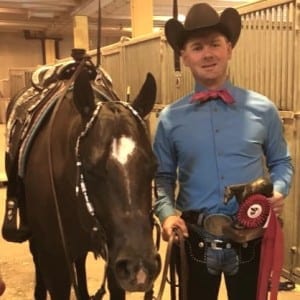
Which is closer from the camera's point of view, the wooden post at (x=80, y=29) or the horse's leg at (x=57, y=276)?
the horse's leg at (x=57, y=276)

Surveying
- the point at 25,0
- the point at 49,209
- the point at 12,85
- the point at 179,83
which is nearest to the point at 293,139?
the point at 179,83

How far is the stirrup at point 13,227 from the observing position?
2166 mm

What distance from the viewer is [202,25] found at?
59.6 inches

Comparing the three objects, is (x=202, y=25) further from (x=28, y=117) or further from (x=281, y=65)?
(x=281, y=65)

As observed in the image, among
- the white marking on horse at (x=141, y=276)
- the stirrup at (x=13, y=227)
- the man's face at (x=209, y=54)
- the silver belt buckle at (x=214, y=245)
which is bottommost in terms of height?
the stirrup at (x=13, y=227)

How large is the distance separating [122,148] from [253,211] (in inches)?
17.6

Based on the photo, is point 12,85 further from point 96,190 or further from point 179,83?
point 96,190

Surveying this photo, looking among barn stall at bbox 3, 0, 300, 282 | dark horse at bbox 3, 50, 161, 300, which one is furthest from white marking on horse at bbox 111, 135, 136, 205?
barn stall at bbox 3, 0, 300, 282

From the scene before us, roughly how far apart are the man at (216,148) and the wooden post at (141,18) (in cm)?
648

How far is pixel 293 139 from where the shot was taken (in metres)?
2.88

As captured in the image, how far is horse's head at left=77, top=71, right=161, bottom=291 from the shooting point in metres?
1.24

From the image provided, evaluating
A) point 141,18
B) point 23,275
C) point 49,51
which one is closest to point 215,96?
point 23,275

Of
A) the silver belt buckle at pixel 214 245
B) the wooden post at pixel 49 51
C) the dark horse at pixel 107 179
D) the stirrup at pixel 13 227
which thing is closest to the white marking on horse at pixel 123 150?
the dark horse at pixel 107 179

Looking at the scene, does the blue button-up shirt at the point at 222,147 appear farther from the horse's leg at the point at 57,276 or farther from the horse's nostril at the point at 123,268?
the horse's leg at the point at 57,276
